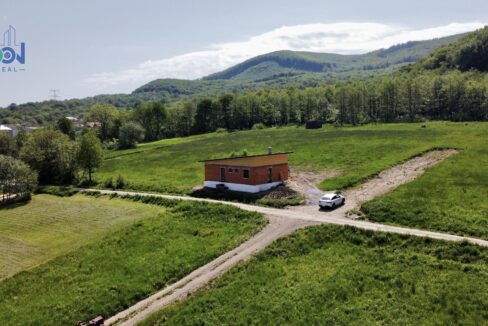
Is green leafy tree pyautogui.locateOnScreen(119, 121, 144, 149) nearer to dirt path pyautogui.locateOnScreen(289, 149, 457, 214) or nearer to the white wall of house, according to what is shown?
the white wall of house

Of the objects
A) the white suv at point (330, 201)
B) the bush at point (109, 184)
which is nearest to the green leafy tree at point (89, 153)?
the bush at point (109, 184)

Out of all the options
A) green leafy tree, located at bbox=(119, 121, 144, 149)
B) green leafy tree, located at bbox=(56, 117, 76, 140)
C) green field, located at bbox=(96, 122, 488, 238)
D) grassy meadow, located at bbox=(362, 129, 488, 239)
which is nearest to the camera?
grassy meadow, located at bbox=(362, 129, 488, 239)

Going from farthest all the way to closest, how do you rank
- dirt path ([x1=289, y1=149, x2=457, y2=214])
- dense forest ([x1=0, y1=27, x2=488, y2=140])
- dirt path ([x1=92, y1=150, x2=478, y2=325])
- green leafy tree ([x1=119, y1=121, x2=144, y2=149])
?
1. green leafy tree ([x1=119, y1=121, x2=144, y2=149])
2. dense forest ([x1=0, y1=27, x2=488, y2=140])
3. dirt path ([x1=289, y1=149, x2=457, y2=214])
4. dirt path ([x1=92, y1=150, x2=478, y2=325])

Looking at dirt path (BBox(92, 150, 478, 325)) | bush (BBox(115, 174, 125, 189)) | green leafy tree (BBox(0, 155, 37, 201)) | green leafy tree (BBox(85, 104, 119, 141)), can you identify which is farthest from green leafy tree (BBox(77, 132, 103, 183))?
green leafy tree (BBox(85, 104, 119, 141))

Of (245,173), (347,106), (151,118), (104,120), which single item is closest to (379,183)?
(245,173)

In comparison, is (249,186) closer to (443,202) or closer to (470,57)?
(443,202)

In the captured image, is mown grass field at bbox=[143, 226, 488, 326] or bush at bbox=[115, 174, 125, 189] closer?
mown grass field at bbox=[143, 226, 488, 326]
